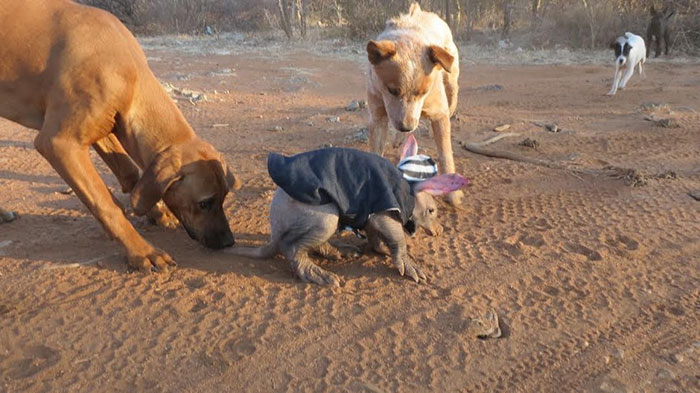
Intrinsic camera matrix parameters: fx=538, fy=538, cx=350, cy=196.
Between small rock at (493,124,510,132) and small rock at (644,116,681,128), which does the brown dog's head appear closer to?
small rock at (493,124,510,132)

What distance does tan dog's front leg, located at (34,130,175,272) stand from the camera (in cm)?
338

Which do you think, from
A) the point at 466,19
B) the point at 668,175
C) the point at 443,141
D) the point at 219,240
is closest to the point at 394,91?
the point at 443,141

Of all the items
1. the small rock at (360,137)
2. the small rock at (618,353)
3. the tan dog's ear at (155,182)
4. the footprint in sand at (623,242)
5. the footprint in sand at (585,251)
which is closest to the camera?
the small rock at (618,353)

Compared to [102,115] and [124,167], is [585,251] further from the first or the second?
[124,167]

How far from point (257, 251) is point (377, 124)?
201 cm

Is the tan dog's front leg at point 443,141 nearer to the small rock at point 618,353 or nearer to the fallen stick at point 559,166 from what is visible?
the fallen stick at point 559,166

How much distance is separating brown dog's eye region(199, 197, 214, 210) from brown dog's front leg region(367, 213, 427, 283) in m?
1.08

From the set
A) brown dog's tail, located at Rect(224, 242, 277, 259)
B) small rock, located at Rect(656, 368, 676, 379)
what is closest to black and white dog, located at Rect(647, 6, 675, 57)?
small rock, located at Rect(656, 368, 676, 379)

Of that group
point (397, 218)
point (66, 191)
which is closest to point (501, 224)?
point (397, 218)

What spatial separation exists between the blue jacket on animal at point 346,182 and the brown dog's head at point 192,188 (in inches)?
15.6

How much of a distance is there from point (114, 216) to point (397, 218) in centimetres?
187

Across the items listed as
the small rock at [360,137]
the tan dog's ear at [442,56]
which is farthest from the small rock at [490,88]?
the tan dog's ear at [442,56]

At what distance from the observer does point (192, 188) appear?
3.50m

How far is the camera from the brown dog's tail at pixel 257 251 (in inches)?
148
